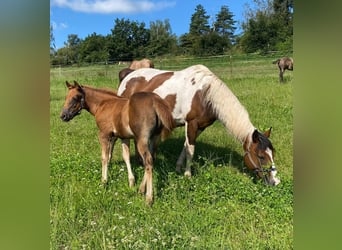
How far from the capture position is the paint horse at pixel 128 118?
4.01m

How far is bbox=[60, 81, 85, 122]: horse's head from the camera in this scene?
16.4 feet

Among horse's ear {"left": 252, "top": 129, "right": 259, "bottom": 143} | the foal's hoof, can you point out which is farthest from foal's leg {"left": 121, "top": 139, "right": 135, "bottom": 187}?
horse's ear {"left": 252, "top": 129, "right": 259, "bottom": 143}

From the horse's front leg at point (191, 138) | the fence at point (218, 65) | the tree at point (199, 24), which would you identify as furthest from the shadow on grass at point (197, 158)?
the tree at point (199, 24)

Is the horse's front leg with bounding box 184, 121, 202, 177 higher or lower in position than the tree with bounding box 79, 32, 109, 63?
lower

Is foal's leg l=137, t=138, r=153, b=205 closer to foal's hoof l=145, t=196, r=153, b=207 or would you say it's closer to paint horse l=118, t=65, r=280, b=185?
foal's hoof l=145, t=196, r=153, b=207

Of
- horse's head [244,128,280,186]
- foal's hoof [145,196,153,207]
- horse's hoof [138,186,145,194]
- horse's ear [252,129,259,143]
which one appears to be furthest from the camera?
horse's ear [252,129,259,143]

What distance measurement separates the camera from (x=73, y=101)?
5.04 meters

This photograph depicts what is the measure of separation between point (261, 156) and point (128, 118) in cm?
201

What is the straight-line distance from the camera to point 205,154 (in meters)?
5.87

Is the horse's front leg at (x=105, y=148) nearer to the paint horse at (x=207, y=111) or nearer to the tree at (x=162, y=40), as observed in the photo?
the paint horse at (x=207, y=111)

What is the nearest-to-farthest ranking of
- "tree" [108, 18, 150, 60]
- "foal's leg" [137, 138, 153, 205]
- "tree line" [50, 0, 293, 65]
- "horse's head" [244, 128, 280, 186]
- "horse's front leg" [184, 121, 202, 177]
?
"foal's leg" [137, 138, 153, 205] → "horse's head" [244, 128, 280, 186] → "horse's front leg" [184, 121, 202, 177] → "tree line" [50, 0, 293, 65] → "tree" [108, 18, 150, 60]
